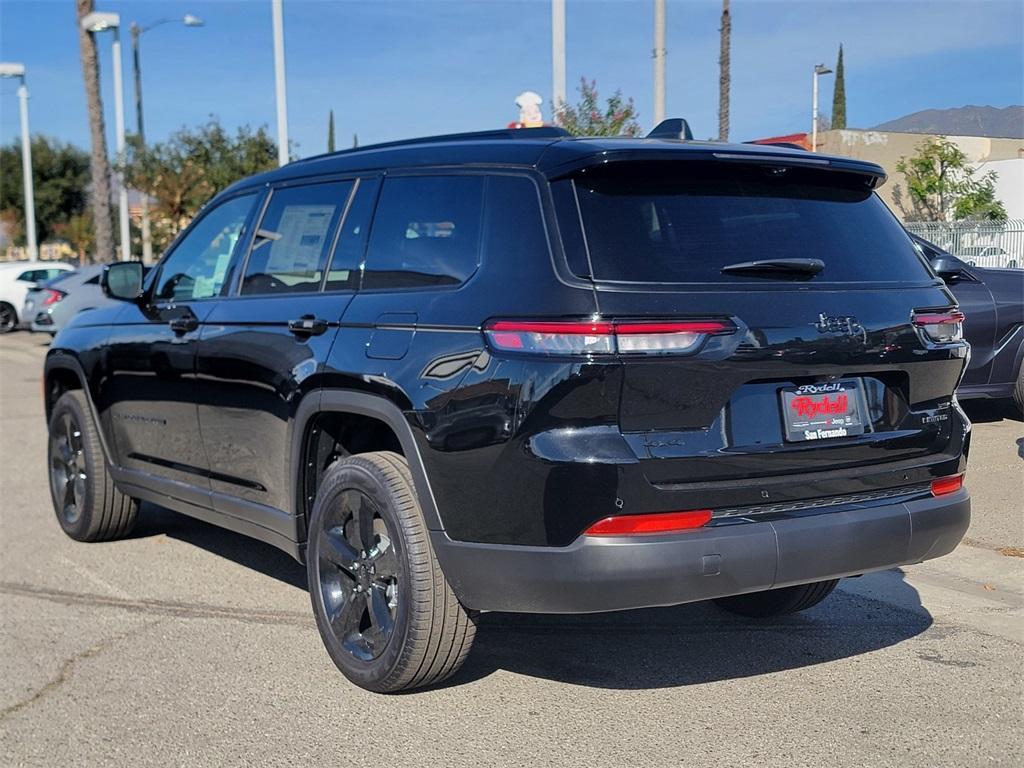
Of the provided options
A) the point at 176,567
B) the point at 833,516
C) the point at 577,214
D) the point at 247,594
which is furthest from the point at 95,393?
the point at 833,516

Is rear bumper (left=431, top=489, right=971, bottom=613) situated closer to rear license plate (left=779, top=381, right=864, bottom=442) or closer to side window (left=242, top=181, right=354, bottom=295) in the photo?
rear license plate (left=779, top=381, right=864, bottom=442)

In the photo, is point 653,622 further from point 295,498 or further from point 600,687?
point 295,498

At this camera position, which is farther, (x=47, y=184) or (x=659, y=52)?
(x=47, y=184)

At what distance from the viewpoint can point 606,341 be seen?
3.52 meters

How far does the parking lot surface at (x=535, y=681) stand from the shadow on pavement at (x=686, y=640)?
0.04 ft

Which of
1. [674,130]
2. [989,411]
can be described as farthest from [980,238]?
[674,130]

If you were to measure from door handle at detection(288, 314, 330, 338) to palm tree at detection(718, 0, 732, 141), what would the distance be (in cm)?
1946

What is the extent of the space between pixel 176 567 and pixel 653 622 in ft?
8.46

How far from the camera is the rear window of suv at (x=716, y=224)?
3719 mm

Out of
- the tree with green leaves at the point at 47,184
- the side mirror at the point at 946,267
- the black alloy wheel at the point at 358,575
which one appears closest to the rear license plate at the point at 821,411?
the black alloy wheel at the point at 358,575

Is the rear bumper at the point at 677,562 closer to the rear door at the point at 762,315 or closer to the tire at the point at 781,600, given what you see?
the rear door at the point at 762,315

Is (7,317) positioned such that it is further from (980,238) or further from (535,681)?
(535,681)

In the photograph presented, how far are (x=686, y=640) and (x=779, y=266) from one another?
174 centimetres

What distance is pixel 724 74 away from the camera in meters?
26.4
